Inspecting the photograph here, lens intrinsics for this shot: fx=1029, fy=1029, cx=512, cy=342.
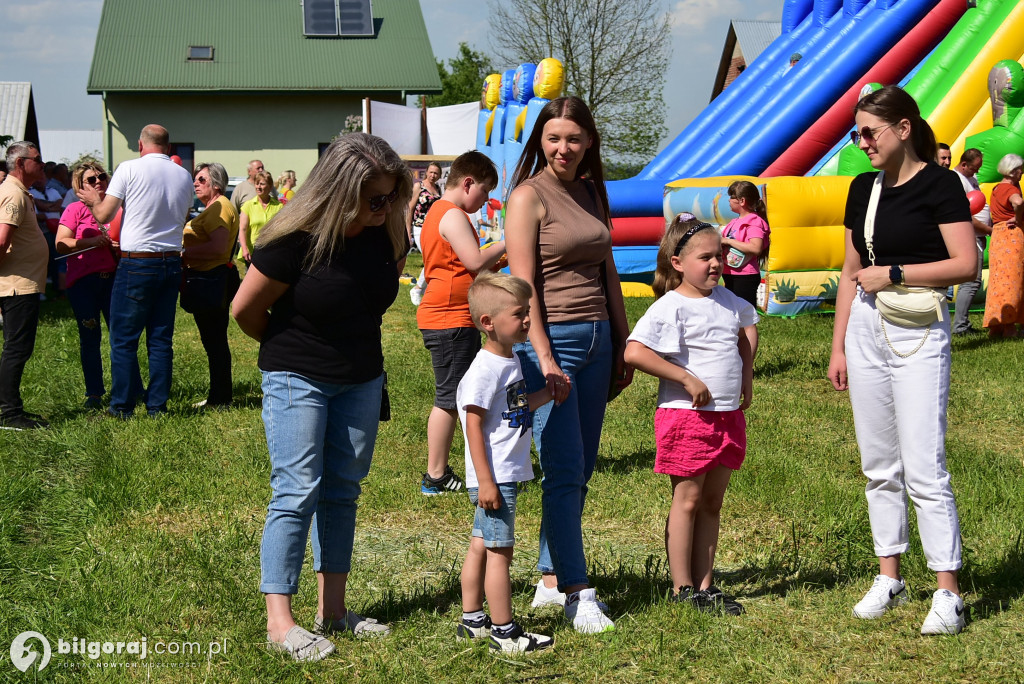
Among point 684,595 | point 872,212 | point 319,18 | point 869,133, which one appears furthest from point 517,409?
point 319,18

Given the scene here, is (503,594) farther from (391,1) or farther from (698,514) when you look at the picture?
(391,1)

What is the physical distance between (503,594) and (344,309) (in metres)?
1.17

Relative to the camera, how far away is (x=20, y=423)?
7234 mm

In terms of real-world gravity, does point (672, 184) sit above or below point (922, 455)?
above

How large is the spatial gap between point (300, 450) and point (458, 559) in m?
1.46

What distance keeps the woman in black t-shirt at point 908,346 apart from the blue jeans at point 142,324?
5.34 m

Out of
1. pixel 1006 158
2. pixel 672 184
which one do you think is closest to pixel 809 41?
pixel 672 184

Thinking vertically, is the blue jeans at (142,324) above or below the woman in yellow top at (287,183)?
below

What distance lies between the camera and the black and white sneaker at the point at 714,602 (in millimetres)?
4078

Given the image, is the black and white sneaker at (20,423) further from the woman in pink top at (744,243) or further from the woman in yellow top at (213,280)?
the woman in pink top at (744,243)

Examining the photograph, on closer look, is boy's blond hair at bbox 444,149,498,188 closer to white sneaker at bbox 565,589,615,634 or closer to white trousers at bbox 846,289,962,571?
white trousers at bbox 846,289,962,571

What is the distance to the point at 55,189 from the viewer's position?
1558 cm

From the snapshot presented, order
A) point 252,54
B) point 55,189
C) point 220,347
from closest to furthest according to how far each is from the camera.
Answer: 1. point 220,347
2. point 55,189
3. point 252,54

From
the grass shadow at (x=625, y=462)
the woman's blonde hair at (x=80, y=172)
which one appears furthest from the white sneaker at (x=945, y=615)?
the woman's blonde hair at (x=80, y=172)
